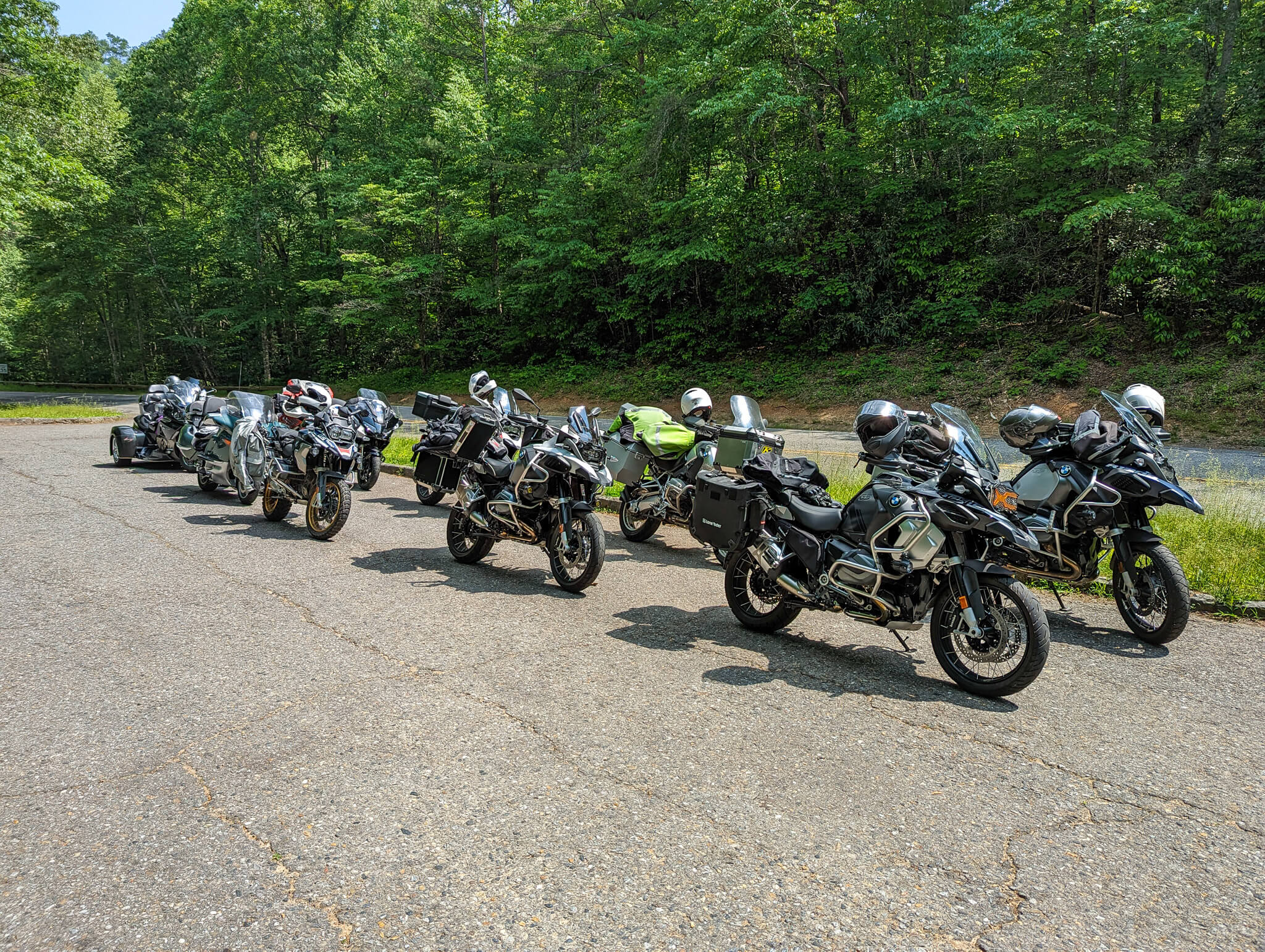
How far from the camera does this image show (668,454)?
26.6ft

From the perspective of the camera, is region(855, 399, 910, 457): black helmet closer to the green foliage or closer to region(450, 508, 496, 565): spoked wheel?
region(450, 508, 496, 565): spoked wheel

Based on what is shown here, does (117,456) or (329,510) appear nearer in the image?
(329,510)

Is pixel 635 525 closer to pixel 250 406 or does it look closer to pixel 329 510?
pixel 329 510

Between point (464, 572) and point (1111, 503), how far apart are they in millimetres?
5144

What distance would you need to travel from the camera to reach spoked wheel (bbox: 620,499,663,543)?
8.40 meters

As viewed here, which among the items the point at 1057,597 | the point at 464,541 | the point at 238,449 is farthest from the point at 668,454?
the point at 238,449

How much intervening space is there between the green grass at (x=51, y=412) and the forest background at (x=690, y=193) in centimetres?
561

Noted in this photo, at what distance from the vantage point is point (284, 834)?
2.92m

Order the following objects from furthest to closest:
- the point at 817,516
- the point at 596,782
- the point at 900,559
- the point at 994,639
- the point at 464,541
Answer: the point at 464,541
the point at 817,516
the point at 900,559
the point at 994,639
the point at 596,782

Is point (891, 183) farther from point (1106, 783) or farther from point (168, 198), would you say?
point (168, 198)

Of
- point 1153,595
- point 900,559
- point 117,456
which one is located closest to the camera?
point 900,559

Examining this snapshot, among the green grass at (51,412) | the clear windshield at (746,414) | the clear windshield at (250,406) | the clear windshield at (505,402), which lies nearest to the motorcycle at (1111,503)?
the clear windshield at (746,414)

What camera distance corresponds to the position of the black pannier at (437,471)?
830 cm

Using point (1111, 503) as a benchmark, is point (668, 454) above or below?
above
